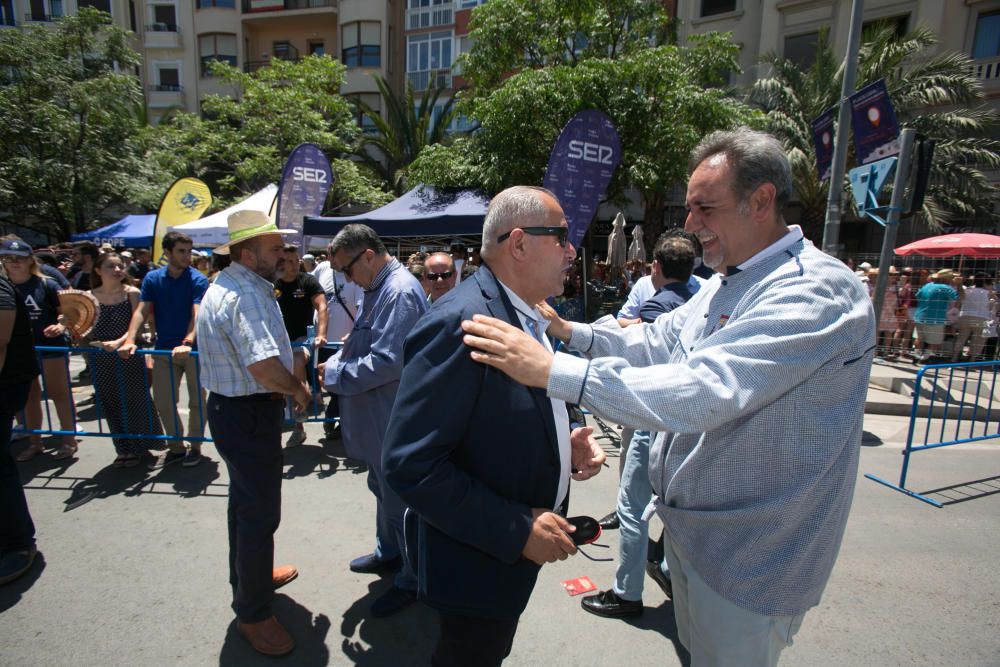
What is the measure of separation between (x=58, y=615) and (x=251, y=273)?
7.09 feet

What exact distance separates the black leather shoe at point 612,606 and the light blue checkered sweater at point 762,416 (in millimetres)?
1418

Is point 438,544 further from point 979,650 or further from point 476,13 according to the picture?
point 476,13

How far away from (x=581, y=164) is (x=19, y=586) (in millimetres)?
7204

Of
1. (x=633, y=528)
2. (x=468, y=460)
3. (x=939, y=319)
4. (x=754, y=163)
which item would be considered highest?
(x=754, y=163)

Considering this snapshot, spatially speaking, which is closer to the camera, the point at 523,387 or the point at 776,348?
the point at 776,348

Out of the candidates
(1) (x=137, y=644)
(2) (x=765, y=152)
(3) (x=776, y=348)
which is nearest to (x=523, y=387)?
(3) (x=776, y=348)

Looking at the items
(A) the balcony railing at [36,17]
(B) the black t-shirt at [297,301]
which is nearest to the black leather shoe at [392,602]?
(B) the black t-shirt at [297,301]

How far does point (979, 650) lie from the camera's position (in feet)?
8.95

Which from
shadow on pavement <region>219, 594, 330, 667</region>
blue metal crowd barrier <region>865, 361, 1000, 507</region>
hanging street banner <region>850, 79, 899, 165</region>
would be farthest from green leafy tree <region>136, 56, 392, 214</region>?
shadow on pavement <region>219, 594, 330, 667</region>

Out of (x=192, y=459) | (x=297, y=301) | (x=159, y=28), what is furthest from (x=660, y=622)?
(x=159, y=28)

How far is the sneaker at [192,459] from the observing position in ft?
16.2

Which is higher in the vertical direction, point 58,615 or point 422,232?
point 422,232

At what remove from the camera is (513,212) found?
169cm

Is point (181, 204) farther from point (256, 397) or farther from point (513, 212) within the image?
point (513, 212)
